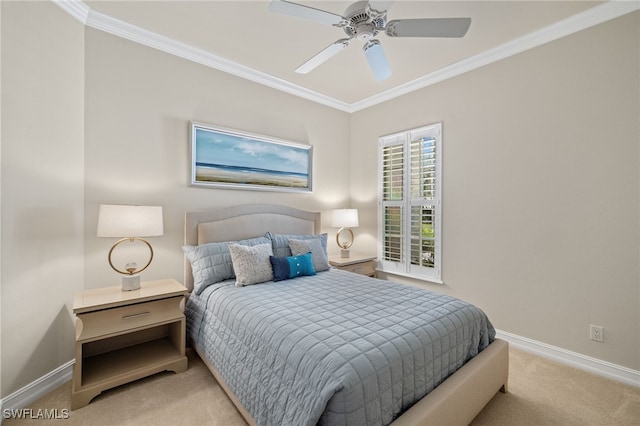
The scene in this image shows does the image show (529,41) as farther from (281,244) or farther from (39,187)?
(39,187)

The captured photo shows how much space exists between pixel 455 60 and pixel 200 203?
3.03 meters

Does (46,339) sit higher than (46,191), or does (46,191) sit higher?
(46,191)

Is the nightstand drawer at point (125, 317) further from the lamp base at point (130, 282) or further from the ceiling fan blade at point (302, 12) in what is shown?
the ceiling fan blade at point (302, 12)

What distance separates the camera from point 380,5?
5.61 ft

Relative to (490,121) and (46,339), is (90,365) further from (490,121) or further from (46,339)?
(490,121)

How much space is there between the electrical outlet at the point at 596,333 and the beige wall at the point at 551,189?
0.11 ft

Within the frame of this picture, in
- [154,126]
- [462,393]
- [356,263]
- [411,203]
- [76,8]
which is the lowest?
[462,393]

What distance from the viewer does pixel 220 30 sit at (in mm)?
2512

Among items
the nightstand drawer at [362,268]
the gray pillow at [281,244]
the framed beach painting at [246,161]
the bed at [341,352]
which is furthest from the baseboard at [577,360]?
the framed beach painting at [246,161]

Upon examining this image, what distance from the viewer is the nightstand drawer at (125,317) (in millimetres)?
1910

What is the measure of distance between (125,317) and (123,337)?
0.59 meters

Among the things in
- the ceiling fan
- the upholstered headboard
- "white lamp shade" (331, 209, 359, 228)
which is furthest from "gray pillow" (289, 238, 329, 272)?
the ceiling fan

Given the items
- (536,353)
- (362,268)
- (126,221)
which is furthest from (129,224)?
(536,353)

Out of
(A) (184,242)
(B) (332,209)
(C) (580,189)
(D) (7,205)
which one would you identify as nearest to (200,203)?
(A) (184,242)
